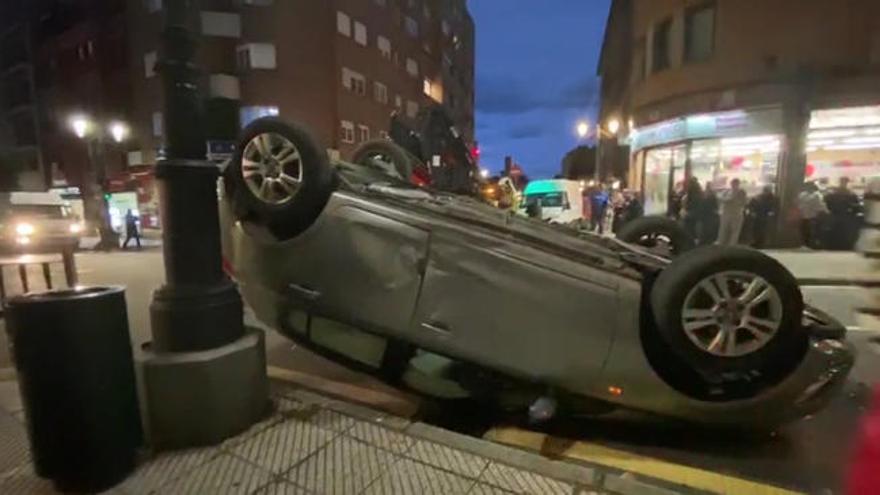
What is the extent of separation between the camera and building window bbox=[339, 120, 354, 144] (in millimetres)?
32875

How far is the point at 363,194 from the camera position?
Result: 12.6 ft

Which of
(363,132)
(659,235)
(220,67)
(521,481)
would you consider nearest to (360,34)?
(363,132)

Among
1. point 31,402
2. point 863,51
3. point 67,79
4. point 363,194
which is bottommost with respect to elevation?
point 31,402

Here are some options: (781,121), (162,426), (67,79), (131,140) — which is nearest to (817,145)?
(781,121)

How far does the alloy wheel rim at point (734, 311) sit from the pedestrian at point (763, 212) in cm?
1281

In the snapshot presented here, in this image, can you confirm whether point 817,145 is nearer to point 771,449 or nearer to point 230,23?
point 771,449

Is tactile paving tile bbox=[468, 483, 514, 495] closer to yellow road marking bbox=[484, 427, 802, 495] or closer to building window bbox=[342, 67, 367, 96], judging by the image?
yellow road marking bbox=[484, 427, 802, 495]

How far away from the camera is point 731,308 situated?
133 inches

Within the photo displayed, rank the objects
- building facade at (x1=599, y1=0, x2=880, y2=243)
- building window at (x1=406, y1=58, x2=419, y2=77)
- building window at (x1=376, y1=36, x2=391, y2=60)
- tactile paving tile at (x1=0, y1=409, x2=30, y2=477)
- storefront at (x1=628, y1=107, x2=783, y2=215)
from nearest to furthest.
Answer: tactile paving tile at (x1=0, y1=409, x2=30, y2=477)
building facade at (x1=599, y1=0, x2=880, y2=243)
storefront at (x1=628, y1=107, x2=783, y2=215)
building window at (x1=376, y1=36, x2=391, y2=60)
building window at (x1=406, y1=58, x2=419, y2=77)

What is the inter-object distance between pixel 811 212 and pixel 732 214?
3091 mm

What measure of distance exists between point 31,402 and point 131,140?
35.2 metres

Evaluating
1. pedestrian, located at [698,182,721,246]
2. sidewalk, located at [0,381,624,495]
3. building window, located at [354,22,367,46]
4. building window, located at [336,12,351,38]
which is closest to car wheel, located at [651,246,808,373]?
sidewalk, located at [0,381,624,495]

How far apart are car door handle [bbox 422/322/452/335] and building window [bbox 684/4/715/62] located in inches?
652

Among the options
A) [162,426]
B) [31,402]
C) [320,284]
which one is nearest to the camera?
[31,402]
